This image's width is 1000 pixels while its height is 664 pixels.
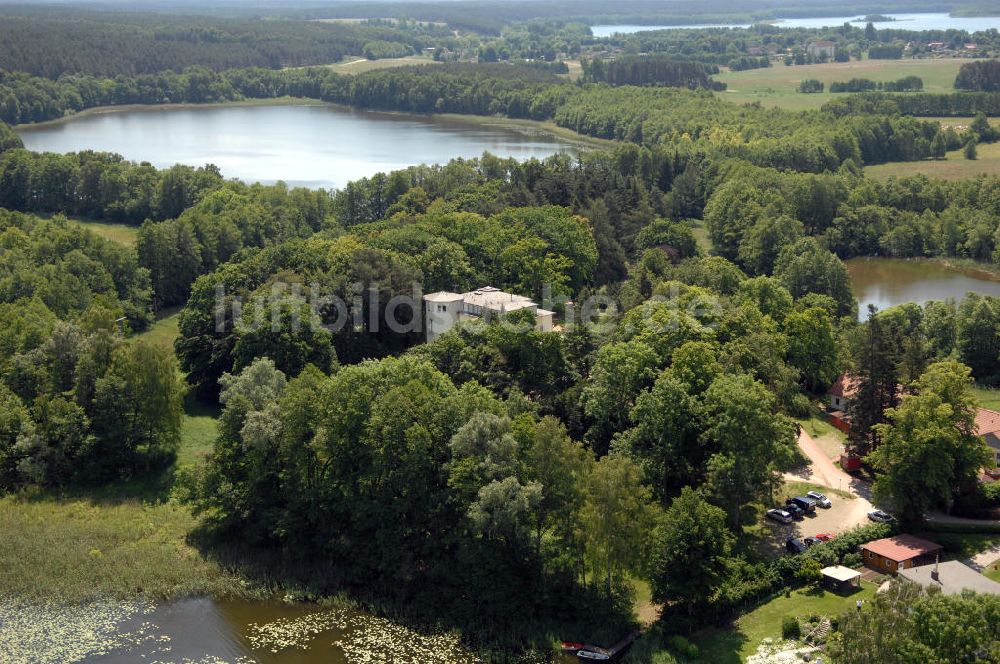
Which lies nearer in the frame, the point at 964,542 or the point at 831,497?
the point at 964,542

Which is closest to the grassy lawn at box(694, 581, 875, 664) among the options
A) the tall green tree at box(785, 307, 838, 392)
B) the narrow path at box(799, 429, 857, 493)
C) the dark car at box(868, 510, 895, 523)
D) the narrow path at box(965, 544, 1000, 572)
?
the narrow path at box(965, 544, 1000, 572)

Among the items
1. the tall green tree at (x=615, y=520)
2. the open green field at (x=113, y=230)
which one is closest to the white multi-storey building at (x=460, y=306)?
the tall green tree at (x=615, y=520)

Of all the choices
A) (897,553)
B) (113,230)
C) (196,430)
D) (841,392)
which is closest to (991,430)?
(841,392)

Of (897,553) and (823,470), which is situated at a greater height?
(897,553)

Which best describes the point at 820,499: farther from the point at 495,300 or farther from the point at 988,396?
the point at 495,300

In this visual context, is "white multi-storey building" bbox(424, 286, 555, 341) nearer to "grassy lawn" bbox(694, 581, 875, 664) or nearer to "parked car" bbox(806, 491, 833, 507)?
"parked car" bbox(806, 491, 833, 507)

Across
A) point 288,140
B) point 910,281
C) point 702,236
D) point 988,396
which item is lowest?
point 910,281
